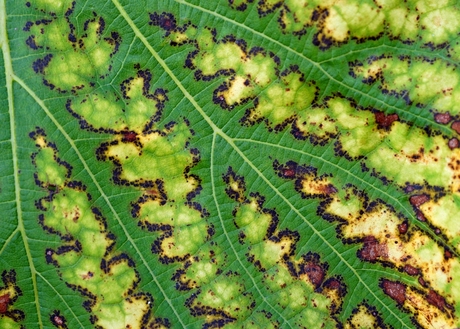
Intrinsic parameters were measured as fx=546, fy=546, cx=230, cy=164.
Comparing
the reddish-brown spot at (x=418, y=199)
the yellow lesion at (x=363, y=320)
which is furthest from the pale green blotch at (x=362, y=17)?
the yellow lesion at (x=363, y=320)

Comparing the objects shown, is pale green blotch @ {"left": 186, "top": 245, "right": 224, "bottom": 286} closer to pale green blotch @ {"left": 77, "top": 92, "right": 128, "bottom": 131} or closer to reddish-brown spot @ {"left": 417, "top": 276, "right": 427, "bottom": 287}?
pale green blotch @ {"left": 77, "top": 92, "right": 128, "bottom": 131}

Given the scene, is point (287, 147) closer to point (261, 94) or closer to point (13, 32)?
point (261, 94)

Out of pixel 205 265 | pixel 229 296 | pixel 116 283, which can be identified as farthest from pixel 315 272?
pixel 116 283

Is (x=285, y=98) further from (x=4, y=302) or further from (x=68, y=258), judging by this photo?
(x=4, y=302)

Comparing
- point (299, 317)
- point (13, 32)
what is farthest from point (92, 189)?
point (299, 317)

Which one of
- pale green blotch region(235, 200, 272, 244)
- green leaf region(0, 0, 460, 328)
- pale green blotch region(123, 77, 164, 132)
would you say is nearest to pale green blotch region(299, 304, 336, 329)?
green leaf region(0, 0, 460, 328)

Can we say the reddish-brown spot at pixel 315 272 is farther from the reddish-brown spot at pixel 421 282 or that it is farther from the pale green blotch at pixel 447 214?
the pale green blotch at pixel 447 214

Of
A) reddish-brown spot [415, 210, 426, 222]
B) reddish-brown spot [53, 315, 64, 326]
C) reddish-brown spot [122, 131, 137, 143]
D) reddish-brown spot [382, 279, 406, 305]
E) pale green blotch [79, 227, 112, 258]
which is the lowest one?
reddish-brown spot [53, 315, 64, 326]
